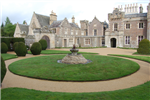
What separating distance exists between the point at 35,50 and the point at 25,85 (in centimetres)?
1245

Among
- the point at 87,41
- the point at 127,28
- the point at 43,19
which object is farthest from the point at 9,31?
the point at 127,28

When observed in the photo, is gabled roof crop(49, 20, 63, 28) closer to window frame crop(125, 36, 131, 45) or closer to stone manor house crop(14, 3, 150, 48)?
stone manor house crop(14, 3, 150, 48)

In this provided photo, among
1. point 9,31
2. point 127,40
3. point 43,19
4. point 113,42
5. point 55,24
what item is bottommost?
point 113,42

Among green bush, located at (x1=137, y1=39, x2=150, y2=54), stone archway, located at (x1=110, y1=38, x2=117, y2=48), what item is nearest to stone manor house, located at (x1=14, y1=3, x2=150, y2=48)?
stone archway, located at (x1=110, y1=38, x2=117, y2=48)

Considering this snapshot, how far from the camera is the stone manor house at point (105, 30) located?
29.9 m

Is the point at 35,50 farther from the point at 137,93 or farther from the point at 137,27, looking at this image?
the point at 137,27

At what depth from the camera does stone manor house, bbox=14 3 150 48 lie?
98.1 feet

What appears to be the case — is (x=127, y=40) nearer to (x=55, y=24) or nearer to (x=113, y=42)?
(x=113, y=42)

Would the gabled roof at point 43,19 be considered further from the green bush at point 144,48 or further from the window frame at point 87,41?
the green bush at point 144,48

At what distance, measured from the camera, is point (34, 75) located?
785cm

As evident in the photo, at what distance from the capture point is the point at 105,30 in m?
34.2

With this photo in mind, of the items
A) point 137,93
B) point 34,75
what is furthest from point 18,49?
point 137,93

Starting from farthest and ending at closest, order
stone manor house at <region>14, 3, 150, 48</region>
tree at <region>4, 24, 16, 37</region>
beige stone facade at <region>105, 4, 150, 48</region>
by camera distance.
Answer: tree at <region>4, 24, 16, 37</region>
beige stone facade at <region>105, 4, 150, 48</region>
stone manor house at <region>14, 3, 150, 48</region>

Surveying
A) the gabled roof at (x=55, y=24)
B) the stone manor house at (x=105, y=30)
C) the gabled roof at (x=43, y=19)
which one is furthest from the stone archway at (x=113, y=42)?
the gabled roof at (x=43, y=19)
